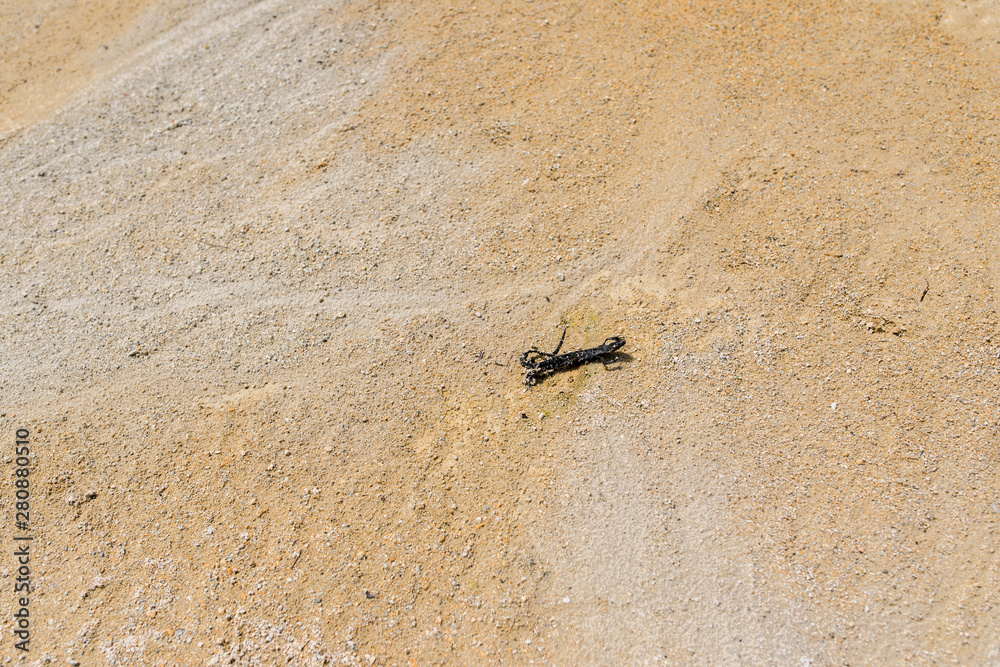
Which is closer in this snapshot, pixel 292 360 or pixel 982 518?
pixel 982 518

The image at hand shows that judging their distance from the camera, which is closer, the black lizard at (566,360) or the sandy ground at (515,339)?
the sandy ground at (515,339)

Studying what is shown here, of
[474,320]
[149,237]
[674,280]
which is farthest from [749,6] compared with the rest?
[149,237]

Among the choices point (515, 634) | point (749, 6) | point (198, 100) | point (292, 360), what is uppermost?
point (198, 100)

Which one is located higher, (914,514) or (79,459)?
(79,459)

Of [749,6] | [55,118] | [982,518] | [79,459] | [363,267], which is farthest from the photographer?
[55,118]

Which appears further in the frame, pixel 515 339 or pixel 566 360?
pixel 515 339

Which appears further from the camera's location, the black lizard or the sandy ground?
the black lizard

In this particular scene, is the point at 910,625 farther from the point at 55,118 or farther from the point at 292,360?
the point at 55,118

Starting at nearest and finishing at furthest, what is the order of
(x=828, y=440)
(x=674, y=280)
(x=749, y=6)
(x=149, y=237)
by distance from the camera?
(x=828, y=440) < (x=674, y=280) < (x=149, y=237) < (x=749, y=6)
